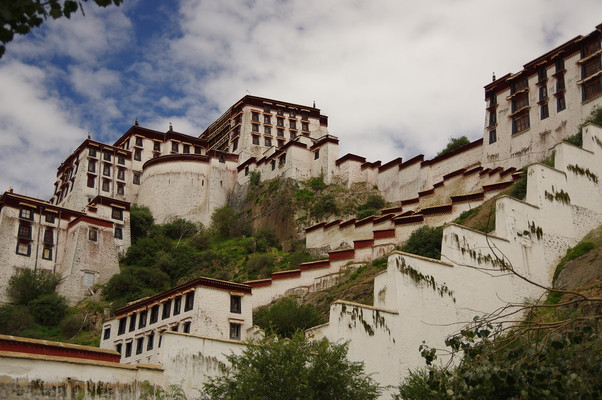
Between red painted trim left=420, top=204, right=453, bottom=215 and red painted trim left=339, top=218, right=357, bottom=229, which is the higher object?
red painted trim left=339, top=218, right=357, bottom=229

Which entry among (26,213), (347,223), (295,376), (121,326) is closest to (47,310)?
(26,213)

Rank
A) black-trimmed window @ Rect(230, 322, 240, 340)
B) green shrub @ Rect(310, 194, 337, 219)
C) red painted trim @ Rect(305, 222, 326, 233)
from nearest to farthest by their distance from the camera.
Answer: black-trimmed window @ Rect(230, 322, 240, 340) → red painted trim @ Rect(305, 222, 326, 233) → green shrub @ Rect(310, 194, 337, 219)

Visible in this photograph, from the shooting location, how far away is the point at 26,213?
54531 mm

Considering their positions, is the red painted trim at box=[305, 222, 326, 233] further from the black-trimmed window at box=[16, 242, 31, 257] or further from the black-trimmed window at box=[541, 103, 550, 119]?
the black-trimmed window at box=[16, 242, 31, 257]

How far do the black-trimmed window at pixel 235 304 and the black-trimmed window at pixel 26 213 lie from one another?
2694 centimetres

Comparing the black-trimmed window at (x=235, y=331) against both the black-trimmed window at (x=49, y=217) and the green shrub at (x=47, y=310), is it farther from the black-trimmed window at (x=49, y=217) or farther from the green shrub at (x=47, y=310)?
the black-trimmed window at (x=49, y=217)

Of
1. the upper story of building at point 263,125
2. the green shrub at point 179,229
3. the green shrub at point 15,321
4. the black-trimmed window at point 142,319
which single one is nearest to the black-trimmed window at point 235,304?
the black-trimmed window at point 142,319

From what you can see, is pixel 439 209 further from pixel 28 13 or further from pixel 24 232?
pixel 28 13

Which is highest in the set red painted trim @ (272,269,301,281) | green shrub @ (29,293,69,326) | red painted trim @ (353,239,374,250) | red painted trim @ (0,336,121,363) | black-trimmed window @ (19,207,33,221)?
black-trimmed window @ (19,207,33,221)

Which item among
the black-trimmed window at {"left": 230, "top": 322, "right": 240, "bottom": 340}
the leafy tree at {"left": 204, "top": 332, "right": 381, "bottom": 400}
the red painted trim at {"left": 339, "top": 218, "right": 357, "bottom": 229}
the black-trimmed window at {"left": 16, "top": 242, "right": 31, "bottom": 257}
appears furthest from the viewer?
the black-trimmed window at {"left": 16, "top": 242, "right": 31, "bottom": 257}

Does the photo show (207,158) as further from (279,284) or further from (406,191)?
(279,284)

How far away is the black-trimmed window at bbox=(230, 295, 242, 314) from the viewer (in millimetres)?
33922

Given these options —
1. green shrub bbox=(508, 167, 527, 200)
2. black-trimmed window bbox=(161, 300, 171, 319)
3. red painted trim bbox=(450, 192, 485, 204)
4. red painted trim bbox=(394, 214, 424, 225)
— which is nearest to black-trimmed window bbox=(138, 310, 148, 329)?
black-trimmed window bbox=(161, 300, 171, 319)

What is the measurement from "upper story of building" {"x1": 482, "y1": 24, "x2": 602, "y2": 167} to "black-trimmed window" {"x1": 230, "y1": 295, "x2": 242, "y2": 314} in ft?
A: 72.0
